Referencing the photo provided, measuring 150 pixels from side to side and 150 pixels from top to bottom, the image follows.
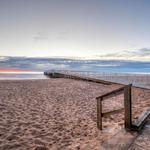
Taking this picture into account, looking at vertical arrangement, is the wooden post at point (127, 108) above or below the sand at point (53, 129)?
above

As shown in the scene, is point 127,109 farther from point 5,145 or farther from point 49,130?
point 5,145

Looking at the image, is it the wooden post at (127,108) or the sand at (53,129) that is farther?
the wooden post at (127,108)

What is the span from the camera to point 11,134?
6594mm

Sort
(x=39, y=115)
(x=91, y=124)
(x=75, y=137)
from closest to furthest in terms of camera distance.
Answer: (x=75, y=137)
(x=91, y=124)
(x=39, y=115)

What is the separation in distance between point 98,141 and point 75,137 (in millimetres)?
822

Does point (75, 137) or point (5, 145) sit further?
point (75, 137)

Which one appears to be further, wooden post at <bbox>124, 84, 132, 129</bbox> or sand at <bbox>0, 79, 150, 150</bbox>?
wooden post at <bbox>124, 84, 132, 129</bbox>

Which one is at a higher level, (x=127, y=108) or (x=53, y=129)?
(x=127, y=108)

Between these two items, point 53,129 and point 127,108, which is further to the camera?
point 53,129

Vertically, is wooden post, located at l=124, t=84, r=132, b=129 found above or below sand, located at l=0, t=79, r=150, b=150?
above

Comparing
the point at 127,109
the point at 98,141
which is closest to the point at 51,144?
the point at 98,141

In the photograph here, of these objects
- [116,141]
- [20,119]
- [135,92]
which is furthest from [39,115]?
[135,92]

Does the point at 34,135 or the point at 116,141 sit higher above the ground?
the point at 116,141

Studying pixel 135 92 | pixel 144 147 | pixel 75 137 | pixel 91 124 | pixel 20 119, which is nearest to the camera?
pixel 144 147
